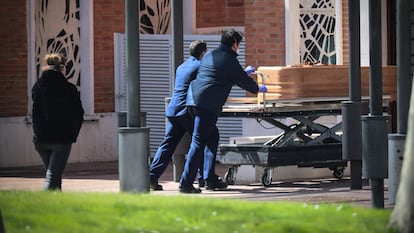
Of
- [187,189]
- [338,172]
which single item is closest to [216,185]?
[187,189]

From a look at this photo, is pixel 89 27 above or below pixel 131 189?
above

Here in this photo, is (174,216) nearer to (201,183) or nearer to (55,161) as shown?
(55,161)

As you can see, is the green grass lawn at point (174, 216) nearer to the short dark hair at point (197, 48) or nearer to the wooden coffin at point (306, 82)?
the short dark hair at point (197, 48)

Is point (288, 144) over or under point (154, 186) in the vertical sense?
over

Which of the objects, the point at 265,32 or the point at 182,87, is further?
the point at 265,32

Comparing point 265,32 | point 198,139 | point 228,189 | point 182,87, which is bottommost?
point 228,189

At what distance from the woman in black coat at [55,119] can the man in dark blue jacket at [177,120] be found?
1.86 meters

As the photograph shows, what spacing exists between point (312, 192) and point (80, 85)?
8153 millimetres

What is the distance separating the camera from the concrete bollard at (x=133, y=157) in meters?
14.6

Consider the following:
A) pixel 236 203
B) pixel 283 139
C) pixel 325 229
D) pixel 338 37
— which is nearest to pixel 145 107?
pixel 338 37

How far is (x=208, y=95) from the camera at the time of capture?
55.8ft

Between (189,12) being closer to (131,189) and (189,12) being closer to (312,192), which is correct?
(312,192)

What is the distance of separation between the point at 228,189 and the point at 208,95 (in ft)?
4.76

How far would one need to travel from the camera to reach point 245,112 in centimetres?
1789
